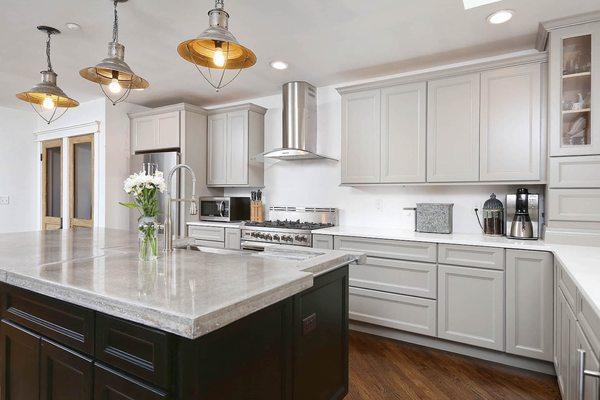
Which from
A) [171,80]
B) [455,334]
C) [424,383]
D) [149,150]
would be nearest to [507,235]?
[455,334]

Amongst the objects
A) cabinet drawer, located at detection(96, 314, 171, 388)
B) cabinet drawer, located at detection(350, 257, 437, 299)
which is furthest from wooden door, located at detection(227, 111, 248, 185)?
cabinet drawer, located at detection(96, 314, 171, 388)

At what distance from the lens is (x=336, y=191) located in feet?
13.0

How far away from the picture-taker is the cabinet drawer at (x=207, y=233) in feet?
13.4

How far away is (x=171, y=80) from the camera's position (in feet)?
12.6

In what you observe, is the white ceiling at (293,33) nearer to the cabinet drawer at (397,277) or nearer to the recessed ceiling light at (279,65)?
the recessed ceiling light at (279,65)

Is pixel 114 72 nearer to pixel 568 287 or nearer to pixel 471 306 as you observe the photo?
pixel 568 287

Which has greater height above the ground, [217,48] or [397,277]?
[217,48]

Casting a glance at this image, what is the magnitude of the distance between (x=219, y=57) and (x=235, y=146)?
2.57 m

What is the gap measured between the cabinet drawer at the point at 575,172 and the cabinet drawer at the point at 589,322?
125 cm

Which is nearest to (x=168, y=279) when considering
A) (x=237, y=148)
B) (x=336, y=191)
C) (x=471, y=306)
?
Answer: (x=471, y=306)

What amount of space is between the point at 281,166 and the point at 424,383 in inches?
110

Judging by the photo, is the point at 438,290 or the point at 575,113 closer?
the point at 575,113

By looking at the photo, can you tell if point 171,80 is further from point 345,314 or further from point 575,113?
point 575,113

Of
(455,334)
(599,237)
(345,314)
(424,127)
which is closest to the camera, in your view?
(345,314)
